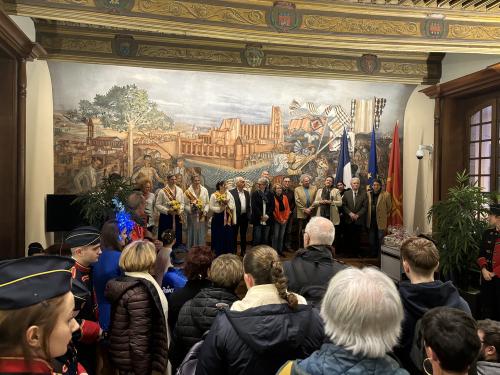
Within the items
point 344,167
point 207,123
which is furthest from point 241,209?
point 344,167

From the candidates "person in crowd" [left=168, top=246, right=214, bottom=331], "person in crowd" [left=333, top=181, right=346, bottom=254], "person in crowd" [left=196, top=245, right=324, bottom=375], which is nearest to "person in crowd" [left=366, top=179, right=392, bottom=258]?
"person in crowd" [left=333, top=181, right=346, bottom=254]

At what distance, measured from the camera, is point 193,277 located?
2826 millimetres

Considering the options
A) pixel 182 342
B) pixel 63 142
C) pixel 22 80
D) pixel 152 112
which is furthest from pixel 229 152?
pixel 182 342

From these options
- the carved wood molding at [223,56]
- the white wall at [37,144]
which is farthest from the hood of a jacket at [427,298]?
the carved wood molding at [223,56]

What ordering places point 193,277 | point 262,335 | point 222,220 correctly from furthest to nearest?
point 222,220 → point 193,277 → point 262,335

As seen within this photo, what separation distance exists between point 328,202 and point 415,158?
8.97 ft

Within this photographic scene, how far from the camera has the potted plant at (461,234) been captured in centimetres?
679

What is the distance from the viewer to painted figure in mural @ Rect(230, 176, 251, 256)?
9.68 metres

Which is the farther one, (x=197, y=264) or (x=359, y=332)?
(x=197, y=264)

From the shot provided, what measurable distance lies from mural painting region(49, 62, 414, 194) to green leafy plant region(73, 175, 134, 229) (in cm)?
226

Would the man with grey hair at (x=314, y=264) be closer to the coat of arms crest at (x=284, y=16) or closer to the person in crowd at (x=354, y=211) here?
the coat of arms crest at (x=284, y=16)

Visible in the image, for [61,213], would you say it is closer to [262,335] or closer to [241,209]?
[241,209]

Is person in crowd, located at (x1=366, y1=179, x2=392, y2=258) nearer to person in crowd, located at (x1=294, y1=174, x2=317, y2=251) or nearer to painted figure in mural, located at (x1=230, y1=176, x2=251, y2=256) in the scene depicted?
person in crowd, located at (x1=294, y1=174, x2=317, y2=251)

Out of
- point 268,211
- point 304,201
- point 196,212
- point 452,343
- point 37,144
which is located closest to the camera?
point 452,343
